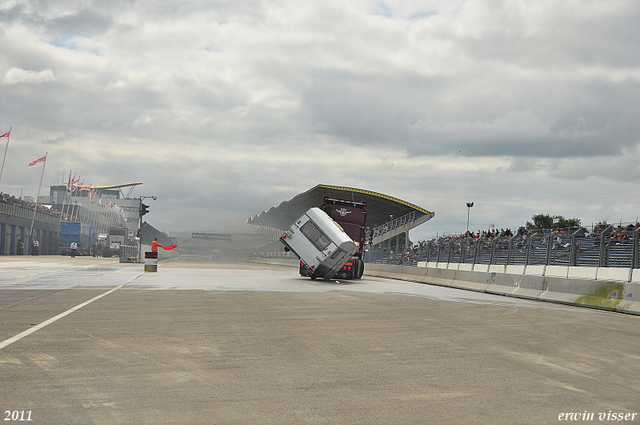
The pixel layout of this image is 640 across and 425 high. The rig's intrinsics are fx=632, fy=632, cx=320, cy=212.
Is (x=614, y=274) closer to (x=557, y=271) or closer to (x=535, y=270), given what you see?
(x=557, y=271)

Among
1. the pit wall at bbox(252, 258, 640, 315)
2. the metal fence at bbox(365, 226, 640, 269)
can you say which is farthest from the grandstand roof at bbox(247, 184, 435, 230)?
the pit wall at bbox(252, 258, 640, 315)

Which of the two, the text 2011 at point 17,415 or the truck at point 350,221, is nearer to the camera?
the text 2011 at point 17,415

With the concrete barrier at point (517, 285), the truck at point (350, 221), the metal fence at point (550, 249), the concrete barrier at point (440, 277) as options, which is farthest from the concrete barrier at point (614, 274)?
the truck at point (350, 221)

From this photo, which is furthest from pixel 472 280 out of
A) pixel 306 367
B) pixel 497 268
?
pixel 306 367

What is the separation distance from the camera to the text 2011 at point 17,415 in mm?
4824

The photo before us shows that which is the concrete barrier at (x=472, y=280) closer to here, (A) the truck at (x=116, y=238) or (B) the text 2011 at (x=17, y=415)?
(B) the text 2011 at (x=17, y=415)

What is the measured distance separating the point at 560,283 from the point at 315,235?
1061 centimetres

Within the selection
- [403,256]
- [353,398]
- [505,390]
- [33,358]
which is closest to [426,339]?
[505,390]

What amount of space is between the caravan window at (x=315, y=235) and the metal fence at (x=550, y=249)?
8274mm

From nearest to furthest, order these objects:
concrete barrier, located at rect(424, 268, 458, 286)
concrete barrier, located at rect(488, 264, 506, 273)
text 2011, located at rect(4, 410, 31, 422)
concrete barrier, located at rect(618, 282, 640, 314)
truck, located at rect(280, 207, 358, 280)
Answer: text 2011, located at rect(4, 410, 31, 422) → concrete barrier, located at rect(618, 282, 640, 314) → truck, located at rect(280, 207, 358, 280) → concrete barrier, located at rect(424, 268, 458, 286) → concrete barrier, located at rect(488, 264, 506, 273)

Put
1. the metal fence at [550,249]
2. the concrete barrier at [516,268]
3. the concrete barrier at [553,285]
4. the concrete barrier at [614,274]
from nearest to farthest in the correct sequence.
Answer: the concrete barrier at [553,285]
the concrete barrier at [614,274]
the metal fence at [550,249]
the concrete barrier at [516,268]

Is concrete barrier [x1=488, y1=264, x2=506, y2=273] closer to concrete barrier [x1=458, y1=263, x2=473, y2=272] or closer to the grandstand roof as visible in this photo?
concrete barrier [x1=458, y1=263, x2=473, y2=272]

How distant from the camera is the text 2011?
4.82 meters

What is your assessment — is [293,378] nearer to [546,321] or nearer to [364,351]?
[364,351]
